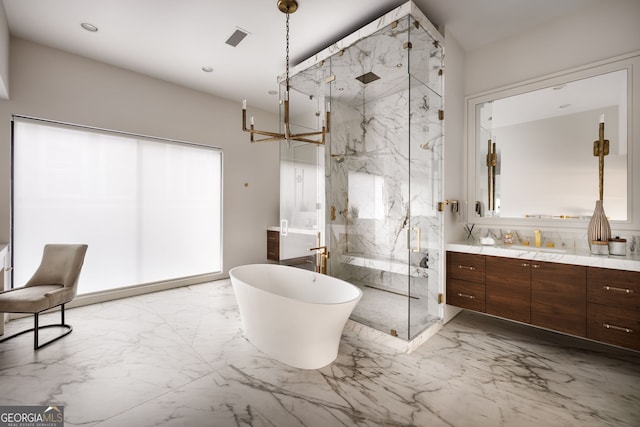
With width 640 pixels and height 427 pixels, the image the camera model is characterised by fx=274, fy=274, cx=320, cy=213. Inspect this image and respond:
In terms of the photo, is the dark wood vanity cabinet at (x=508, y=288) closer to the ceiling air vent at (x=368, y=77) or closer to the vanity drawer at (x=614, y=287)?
the vanity drawer at (x=614, y=287)

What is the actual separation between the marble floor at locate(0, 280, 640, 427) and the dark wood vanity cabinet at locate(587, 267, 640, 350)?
284 mm

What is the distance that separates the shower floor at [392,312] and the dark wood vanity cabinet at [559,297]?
865 millimetres

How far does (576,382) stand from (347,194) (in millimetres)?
2285

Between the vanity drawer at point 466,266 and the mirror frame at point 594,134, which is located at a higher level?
the mirror frame at point 594,134

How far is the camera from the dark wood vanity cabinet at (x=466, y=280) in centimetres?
263

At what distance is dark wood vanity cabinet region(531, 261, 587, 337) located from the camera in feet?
7.04

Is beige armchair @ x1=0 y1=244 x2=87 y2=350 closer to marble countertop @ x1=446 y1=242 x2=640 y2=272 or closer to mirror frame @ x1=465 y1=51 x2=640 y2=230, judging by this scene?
marble countertop @ x1=446 y1=242 x2=640 y2=272

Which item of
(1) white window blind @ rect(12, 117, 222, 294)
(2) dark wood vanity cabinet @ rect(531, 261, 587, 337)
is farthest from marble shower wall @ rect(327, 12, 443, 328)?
(1) white window blind @ rect(12, 117, 222, 294)

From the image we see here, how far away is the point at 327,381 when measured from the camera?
193 centimetres

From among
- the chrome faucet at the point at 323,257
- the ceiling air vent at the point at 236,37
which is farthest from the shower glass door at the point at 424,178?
the ceiling air vent at the point at 236,37

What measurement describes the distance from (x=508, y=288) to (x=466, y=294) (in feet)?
1.21

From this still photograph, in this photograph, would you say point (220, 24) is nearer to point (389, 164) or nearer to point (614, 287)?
point (389, 164)
